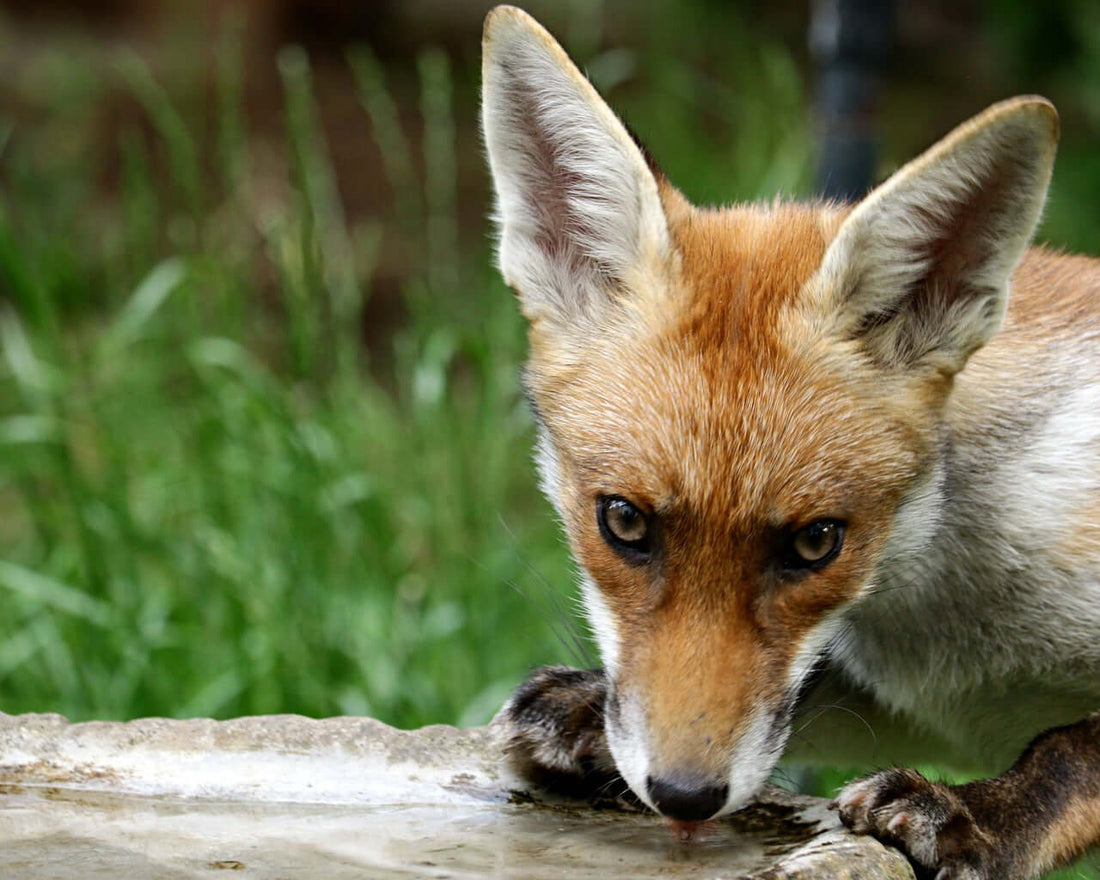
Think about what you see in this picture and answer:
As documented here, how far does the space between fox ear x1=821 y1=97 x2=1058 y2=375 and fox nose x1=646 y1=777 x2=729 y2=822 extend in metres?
1.05

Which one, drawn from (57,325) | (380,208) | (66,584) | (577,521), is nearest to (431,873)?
(577,521)

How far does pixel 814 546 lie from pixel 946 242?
74cm

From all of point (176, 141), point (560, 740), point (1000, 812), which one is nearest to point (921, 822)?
point (1000, 812)

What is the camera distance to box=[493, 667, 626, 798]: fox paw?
3.17 m

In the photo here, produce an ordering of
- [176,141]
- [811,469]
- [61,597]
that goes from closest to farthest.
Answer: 1. [811,469]
2. [61,597]
3. [176,141]

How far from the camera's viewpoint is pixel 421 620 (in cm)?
516

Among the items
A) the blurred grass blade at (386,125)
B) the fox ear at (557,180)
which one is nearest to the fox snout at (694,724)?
the fox ear at (557,180)

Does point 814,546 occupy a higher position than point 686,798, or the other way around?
point 814,546

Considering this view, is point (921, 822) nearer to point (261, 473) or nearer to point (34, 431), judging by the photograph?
point (261, 473)

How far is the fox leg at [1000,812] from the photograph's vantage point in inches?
108

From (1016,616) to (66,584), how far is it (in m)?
3.28

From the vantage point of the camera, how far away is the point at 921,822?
275 cm

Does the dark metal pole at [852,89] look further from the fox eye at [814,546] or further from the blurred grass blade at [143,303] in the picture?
the blurred grass blade at [143,303]

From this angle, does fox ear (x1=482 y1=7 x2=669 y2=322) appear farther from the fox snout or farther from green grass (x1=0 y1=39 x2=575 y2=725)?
green grass (x1=0 y1=39 x2=575 y2=725)
